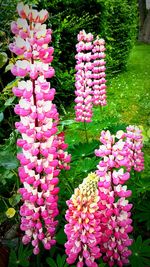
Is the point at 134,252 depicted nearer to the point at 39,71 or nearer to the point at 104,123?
the point at 39,71

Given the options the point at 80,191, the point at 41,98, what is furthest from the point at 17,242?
the point at 41,98

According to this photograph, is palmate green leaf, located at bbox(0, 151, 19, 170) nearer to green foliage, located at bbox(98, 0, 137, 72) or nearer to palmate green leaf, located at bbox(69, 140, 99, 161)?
palmate green leaf, located at bbox(69, 140, 99, 161)

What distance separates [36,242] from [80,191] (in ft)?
1.44

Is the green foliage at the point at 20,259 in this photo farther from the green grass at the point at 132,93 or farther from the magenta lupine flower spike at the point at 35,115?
the green grass at the point at 132,93

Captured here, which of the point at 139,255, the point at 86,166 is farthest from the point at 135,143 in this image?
the point at 139,255

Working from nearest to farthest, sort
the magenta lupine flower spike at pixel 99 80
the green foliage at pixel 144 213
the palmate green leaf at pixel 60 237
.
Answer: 1. the palmate green leaf at pixel 60 237
2. the green foliage at pixel 144 213
3. the magenta lupine flower spike at pixel 99 80

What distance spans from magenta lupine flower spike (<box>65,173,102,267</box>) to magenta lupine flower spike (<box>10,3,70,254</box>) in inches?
7.0

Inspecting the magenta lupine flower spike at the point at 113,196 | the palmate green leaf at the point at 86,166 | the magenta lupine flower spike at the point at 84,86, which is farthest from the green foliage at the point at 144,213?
the magenta lupine flower spike at the point at 84,86

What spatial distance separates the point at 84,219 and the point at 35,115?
0.49m

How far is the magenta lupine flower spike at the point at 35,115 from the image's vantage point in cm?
158

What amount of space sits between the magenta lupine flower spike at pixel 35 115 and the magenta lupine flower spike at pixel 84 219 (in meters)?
0.18

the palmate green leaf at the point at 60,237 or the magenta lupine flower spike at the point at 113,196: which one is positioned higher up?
the magenta lupine flower spike at the point at 113,196

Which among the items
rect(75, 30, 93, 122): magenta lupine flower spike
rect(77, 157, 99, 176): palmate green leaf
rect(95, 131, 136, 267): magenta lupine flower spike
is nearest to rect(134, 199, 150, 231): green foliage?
rect(77, 157, 99, 176): palmate green leaf

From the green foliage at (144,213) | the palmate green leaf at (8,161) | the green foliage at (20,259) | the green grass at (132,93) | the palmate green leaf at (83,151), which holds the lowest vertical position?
the green grass at (132,93)
